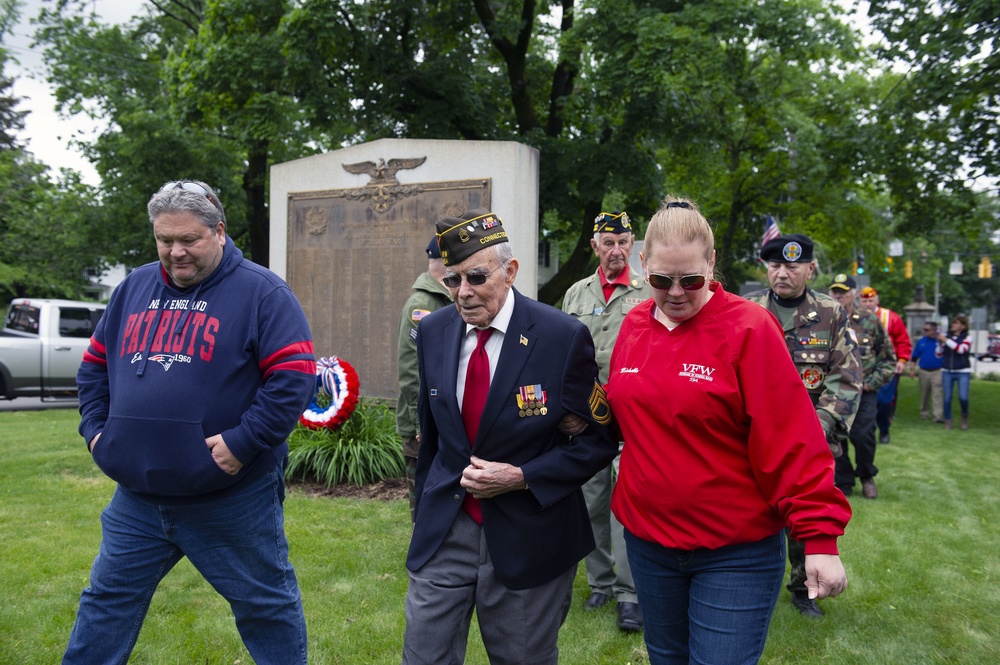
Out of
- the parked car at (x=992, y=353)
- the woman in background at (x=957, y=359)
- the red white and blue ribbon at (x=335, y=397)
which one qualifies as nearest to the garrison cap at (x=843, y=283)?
the red white and blue ribbon at (x=335, y=397)

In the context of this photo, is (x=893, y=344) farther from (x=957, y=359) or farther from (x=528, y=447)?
(x=528, y=447)

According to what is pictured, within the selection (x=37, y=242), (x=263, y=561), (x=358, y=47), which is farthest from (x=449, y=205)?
(x=37, y=242)

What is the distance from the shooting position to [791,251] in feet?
14.4

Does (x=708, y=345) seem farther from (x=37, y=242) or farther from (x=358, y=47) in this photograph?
(x=37, y=242)

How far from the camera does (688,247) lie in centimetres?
245

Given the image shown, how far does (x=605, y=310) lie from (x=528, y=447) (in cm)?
238

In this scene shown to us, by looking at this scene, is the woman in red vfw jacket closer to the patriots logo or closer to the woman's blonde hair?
the woman's blonde hair

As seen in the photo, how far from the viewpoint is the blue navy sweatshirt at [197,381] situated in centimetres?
279

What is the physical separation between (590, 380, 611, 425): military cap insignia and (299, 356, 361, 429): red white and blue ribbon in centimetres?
502

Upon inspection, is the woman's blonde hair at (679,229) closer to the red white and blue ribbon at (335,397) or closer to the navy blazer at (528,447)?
the navy blazer at (528,447)

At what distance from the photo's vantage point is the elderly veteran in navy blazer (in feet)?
8.32

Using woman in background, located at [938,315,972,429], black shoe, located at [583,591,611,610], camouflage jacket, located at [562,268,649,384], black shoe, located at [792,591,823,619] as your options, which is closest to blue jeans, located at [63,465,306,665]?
black shoe, located at [583,591,611,610]

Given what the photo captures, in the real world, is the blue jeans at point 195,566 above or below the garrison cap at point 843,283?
below

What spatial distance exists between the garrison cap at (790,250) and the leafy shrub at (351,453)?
444 centimetres
